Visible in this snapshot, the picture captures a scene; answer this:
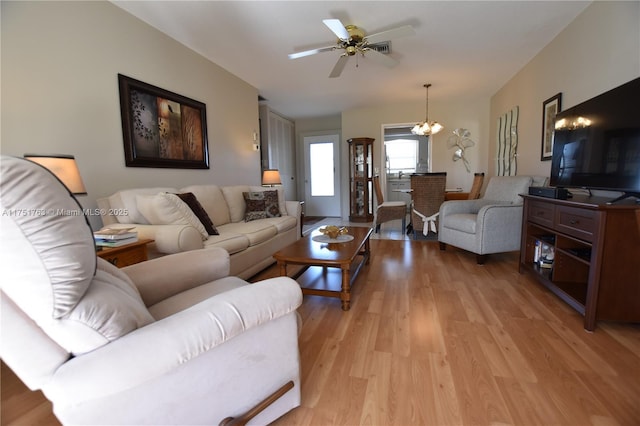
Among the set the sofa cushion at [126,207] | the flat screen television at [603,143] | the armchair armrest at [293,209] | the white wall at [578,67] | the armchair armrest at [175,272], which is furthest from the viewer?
the armchair armrest at [293,209]

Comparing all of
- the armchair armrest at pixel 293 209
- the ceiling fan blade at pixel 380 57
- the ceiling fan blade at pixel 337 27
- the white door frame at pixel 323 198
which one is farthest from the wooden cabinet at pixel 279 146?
the ceiling fan blade at pixel 337 27

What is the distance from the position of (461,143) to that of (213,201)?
4757 mm

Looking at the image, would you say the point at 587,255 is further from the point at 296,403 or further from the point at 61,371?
the point at 61,371

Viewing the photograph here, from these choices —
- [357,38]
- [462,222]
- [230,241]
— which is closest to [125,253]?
[230,241]

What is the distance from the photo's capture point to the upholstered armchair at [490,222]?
9.29 feet

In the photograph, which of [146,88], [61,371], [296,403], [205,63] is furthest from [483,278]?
[205,63]

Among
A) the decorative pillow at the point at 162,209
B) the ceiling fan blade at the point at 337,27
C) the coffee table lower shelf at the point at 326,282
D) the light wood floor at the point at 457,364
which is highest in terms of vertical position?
the ceiling fan blade at the point at 337,27

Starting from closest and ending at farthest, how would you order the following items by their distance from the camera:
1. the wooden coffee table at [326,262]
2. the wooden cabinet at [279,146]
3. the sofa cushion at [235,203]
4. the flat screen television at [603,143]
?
the flat screen television at [603,143] < the wooden coffee table at [326,262] < the sofa cushion at [235,203] < the wooden cabinet at [279,146]

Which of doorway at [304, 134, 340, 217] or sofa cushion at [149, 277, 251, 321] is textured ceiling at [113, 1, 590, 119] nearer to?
doorway at [304, 134, 340, 217]

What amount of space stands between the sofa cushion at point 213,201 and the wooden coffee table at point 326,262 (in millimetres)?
1091

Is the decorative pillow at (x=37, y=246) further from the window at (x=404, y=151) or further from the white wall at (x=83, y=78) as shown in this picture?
the window at (x=404, y=151)

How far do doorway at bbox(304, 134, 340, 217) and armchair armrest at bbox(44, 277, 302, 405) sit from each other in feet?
19.2

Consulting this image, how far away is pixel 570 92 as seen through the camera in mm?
2707

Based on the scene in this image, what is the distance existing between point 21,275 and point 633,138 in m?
2.68
